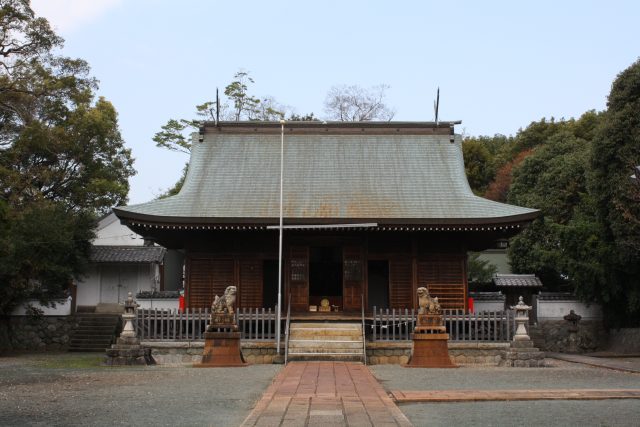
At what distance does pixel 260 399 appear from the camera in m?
9.62

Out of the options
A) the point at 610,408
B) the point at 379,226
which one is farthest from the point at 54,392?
the point at 379,226

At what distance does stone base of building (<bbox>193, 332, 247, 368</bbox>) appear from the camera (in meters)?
15.7

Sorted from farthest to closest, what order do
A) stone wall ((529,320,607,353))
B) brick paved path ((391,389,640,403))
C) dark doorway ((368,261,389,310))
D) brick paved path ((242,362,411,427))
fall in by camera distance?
stone wall ((529,320,607,353)), dark doorway ((368,261,389,310)), brick paved path ((391,389,640,403)), brick paved path ((242,362,411,427))

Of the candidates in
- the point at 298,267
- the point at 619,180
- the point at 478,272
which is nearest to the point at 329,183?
the point at 298,267

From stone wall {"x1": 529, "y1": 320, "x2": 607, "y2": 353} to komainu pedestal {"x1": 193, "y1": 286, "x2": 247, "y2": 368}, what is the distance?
1312 centimetres

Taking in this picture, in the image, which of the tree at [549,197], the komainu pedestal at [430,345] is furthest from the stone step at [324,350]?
the tree at [549,197]

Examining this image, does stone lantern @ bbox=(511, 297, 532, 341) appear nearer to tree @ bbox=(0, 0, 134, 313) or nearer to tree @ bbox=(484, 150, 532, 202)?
tree @ bbox=(0, 0, 134, 313)

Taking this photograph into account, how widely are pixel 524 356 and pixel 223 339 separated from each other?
7.12m

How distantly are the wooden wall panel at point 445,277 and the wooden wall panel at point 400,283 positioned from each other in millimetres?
327

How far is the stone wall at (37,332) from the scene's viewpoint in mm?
25156

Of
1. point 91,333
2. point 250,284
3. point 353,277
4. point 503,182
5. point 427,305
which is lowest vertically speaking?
point 91,333

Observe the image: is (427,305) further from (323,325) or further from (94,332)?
(94,332)

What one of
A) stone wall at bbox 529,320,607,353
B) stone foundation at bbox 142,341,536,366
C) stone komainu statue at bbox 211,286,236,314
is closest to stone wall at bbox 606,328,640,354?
stone wall at bbox 529,320,607,353

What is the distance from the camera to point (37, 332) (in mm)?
25719
